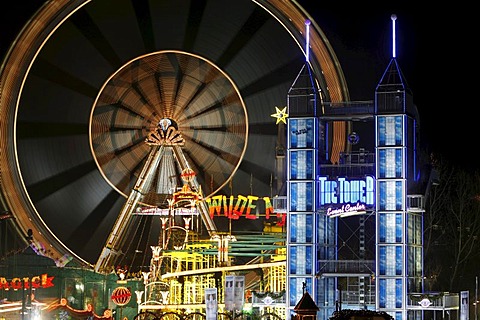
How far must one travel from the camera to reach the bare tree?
212 ft

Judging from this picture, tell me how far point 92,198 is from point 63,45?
20.7ft

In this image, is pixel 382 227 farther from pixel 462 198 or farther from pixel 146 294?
pixel 462 198

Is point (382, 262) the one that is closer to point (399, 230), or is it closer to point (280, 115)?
point (399, 230)

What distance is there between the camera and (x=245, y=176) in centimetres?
5872

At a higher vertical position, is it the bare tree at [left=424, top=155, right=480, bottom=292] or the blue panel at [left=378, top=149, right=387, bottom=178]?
the blue panel at [left=378, top=149, right=387, bottom=178]

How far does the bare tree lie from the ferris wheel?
9984mm

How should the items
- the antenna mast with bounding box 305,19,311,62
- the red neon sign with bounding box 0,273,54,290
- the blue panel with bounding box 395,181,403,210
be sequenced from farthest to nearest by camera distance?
1. the red neon sign with bounding box 0,273,54,290
2. the antenna mast with bounding box 305,19,311,62
3. the blue panel with bounding box 395,181,403,210

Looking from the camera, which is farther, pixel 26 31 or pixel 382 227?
pixel 26 31

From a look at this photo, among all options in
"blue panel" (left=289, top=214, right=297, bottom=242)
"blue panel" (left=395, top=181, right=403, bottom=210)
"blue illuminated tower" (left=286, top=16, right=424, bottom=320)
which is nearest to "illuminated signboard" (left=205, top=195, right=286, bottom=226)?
"blue illuminated tower" (left=286, top=16, right=424, bottom=320)

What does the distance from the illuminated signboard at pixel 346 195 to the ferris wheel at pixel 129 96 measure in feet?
22.4

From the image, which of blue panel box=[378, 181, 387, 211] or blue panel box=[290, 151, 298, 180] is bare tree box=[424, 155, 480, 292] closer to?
blue panel box=[378, 181, 387, 211]

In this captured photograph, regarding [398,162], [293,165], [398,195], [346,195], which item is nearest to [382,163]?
[398,162]

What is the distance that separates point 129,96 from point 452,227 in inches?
670

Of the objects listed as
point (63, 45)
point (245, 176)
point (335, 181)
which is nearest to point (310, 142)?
point (335, 181)
